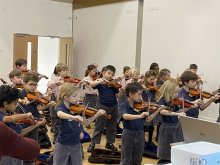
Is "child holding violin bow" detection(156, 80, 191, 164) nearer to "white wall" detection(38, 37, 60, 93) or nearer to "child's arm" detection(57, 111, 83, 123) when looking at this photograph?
"child's arm" detection(57, 111, 83, 123)

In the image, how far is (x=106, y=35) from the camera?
9.80 metres

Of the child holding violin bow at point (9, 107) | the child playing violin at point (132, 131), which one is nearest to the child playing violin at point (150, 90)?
the child playing violin at point (132, 131)

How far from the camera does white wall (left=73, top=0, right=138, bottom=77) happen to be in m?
9.03

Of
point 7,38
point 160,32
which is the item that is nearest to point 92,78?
point 160,32

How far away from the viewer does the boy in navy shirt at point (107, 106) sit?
219 inches

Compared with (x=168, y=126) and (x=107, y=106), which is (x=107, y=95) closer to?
(x=107, y=106)

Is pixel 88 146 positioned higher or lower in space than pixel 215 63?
lower

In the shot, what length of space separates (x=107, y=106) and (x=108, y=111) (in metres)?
0.08

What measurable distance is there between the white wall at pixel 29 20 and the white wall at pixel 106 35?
0.38m

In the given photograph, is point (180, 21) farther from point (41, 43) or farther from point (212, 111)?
point (41, 43)

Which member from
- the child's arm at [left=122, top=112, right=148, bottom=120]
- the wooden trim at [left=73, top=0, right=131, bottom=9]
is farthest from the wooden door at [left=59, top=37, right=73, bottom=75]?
the child's arm at [left=122, top=112, right=148, bottom=120]

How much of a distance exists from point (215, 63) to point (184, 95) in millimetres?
2704

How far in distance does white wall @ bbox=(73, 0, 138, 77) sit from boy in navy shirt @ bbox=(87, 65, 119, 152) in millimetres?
3353

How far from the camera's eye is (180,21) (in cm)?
785
